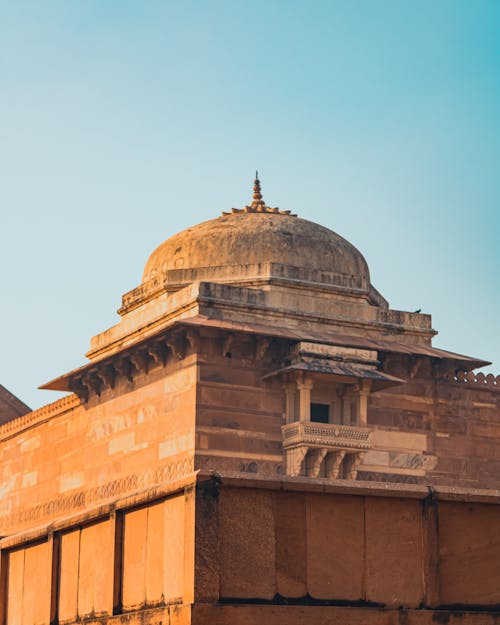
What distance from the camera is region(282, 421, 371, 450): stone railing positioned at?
1717 cm

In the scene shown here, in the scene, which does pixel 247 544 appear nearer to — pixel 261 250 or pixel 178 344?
pixel 178 344

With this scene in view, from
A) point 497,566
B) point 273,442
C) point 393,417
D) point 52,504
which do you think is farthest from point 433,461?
point 497,566

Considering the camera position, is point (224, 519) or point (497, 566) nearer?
point (224, 519)

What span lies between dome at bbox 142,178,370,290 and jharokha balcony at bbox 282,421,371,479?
2.95 meters

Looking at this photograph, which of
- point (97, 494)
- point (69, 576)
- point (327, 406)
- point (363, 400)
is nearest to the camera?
point (69, 576)

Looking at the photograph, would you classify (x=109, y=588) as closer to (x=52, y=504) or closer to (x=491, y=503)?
(x=491, y=503)

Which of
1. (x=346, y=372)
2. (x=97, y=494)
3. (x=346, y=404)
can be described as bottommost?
(x=97, y=494)

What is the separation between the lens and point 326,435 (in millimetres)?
17344

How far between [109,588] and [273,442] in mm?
10004

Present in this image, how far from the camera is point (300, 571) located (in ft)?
22.5

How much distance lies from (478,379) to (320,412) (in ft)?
9.10

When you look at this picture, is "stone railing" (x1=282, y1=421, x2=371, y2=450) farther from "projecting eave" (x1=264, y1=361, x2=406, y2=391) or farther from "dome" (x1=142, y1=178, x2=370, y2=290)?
"dome" (x1=142, y1=178, x2=370, y2=290)

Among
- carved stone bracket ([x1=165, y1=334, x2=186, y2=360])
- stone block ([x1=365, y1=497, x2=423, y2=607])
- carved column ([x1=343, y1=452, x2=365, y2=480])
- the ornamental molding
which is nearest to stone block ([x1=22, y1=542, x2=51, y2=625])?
stone block ([x1=365, y1=497, x2=423, y2=607])

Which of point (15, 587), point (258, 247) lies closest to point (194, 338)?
point (258, 247)
